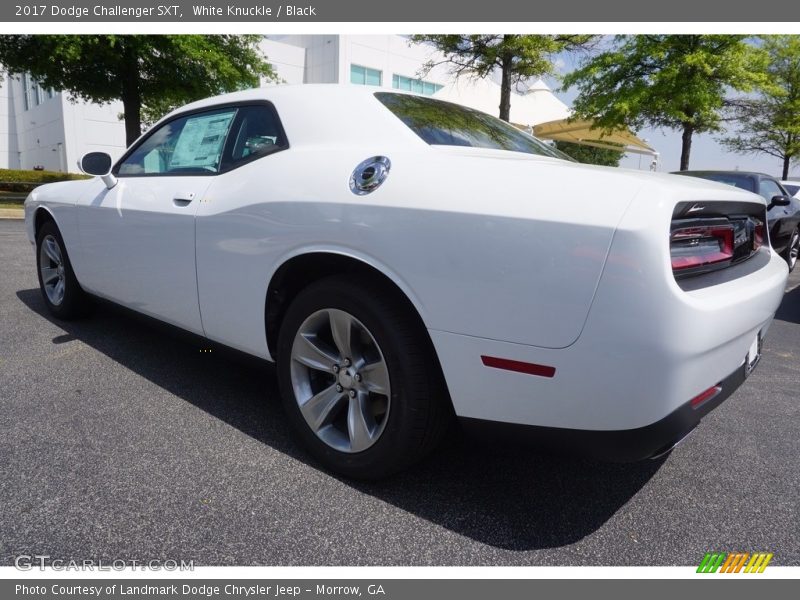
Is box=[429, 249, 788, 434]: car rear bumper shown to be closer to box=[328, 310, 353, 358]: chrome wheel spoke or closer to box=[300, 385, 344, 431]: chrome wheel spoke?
box=[328, 310, 353, 358]: chrome wheel spoke

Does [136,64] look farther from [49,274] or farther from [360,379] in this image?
[360,379]

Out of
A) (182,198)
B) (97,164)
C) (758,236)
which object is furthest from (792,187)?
(97,164)

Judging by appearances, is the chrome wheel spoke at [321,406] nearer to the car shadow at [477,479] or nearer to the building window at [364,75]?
the car shadow at [477,479]

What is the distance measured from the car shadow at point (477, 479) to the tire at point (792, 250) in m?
7.60

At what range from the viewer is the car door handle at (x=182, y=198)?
2.53m

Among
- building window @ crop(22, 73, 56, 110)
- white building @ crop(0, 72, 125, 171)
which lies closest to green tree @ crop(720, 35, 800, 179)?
white building @ crop(0, 72, 125, 171)

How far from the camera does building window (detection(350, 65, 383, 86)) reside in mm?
31656

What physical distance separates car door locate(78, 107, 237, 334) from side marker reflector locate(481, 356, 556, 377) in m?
1.55

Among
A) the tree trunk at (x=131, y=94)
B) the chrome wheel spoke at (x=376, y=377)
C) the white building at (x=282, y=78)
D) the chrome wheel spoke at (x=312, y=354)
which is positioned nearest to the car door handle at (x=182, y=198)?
the chrome wheel spoke at (x=312, y=354)

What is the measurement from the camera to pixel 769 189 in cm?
752

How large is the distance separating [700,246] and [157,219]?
2435 millimetres

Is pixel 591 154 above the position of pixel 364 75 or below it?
below

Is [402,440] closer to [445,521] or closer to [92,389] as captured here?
[445,521]
